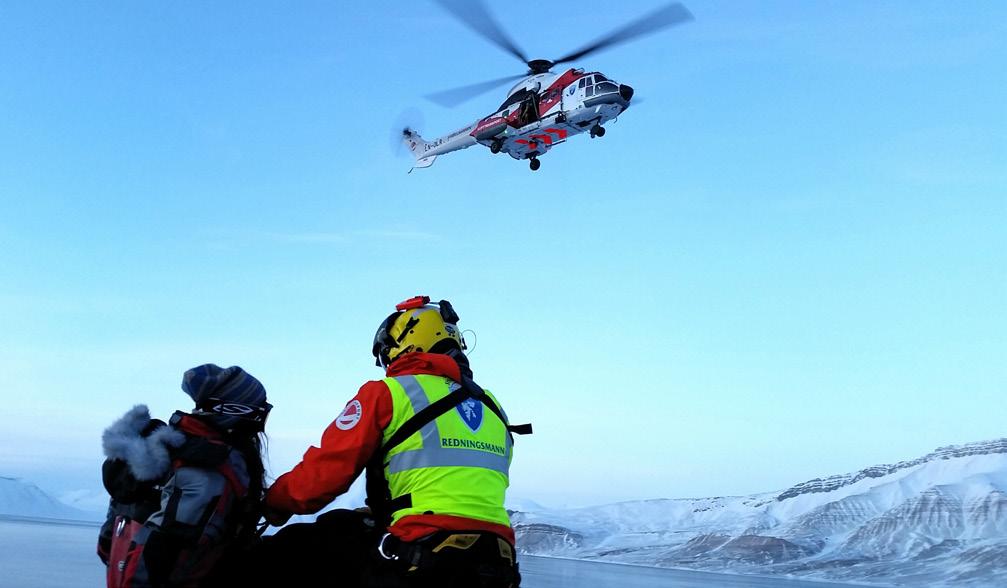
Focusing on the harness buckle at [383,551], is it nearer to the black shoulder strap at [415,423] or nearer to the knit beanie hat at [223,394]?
the black shoulder strap at [415,423]

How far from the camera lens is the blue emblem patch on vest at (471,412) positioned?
5.12 m

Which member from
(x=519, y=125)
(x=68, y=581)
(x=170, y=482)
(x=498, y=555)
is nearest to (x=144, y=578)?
(x=170, y=482)

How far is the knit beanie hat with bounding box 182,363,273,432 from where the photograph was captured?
5066 mm

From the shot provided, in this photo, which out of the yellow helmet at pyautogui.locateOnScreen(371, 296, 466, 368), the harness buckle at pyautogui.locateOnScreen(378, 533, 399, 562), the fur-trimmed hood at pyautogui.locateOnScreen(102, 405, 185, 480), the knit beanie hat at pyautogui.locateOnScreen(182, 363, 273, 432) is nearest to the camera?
the fur-trimmed hood at pyautogui.locateOnScreen(102, 405, 185, 480)

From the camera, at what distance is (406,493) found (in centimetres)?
491

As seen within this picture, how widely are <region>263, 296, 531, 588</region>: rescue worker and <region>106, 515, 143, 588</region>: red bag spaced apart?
68 centimetres

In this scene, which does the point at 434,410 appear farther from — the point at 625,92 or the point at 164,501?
the point at 625,92

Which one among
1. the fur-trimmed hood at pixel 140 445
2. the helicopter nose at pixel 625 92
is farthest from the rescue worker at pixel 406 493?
the helicopter nose at pixel 625 92

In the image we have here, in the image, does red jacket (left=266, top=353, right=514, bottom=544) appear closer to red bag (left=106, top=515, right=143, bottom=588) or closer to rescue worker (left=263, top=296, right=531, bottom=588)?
rescue worker (left=263, top=296, right=531, bottom=588)

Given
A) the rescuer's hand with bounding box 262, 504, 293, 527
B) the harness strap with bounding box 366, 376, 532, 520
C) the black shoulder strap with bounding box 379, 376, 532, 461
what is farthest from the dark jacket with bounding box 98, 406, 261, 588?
the black shoulder strap with bounding box 379, 376, 532, 461

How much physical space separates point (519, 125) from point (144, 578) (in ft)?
113

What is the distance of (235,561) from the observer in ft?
16.0

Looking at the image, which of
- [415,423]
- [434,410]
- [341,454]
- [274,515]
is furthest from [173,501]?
[434,410]

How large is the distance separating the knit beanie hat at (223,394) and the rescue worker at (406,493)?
417 mm
